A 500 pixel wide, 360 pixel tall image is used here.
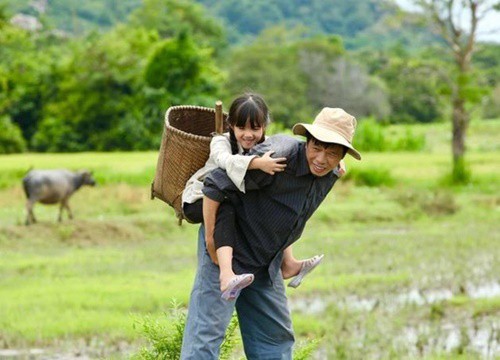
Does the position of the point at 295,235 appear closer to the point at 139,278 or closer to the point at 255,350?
the point at 255,350

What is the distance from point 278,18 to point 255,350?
10365cm

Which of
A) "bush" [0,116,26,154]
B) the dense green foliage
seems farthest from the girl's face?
"bush" [0,116,26,154]

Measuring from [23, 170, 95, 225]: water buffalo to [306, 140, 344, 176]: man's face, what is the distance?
10690 mm

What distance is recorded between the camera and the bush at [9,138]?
3203cm

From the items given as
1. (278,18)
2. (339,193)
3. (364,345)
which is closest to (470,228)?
(339,193)

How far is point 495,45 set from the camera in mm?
60656

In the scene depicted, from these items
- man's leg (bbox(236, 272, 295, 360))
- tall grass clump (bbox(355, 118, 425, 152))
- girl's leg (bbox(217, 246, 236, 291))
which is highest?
girl's leg (bbox(217, 246, 236, 291))

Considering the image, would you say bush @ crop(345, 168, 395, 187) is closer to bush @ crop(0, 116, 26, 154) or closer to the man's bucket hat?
bush @ crop(0, 116, 26, 154)

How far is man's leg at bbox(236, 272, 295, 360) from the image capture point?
400cm

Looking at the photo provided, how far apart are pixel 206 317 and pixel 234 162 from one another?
60 centimetres

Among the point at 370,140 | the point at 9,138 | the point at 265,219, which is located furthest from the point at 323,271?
the point at 9,138

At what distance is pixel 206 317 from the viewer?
12.5 feet

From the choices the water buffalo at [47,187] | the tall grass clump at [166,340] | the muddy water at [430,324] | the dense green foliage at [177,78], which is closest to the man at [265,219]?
the tall grass clump at [166,340]

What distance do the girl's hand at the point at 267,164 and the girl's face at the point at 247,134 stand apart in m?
0.16
